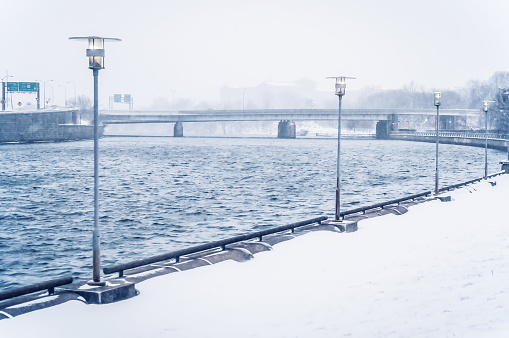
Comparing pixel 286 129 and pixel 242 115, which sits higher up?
pixel 242 115

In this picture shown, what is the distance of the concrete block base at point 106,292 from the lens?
1617 centimetres

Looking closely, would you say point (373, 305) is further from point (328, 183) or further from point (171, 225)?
point (328, 183)

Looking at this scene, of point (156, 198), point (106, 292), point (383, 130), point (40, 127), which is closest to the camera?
point (106, 292)

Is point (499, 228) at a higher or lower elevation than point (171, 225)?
higher

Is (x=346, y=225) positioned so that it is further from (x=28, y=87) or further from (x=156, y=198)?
(x=28, y=87)

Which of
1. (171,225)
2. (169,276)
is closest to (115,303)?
(169,276)

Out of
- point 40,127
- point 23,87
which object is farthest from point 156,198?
point 23,87

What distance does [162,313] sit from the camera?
623 inches

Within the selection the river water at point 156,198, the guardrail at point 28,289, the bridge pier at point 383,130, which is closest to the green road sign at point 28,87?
the river water at point 156,198

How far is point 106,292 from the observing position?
16188mm

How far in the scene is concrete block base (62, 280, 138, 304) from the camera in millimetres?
16166

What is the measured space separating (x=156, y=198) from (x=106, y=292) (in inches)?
1716

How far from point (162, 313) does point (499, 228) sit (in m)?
16.4

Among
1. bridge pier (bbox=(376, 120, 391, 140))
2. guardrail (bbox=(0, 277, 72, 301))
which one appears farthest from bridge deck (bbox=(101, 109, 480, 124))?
guardrail (bbox=(0, 277, 72, 301))
